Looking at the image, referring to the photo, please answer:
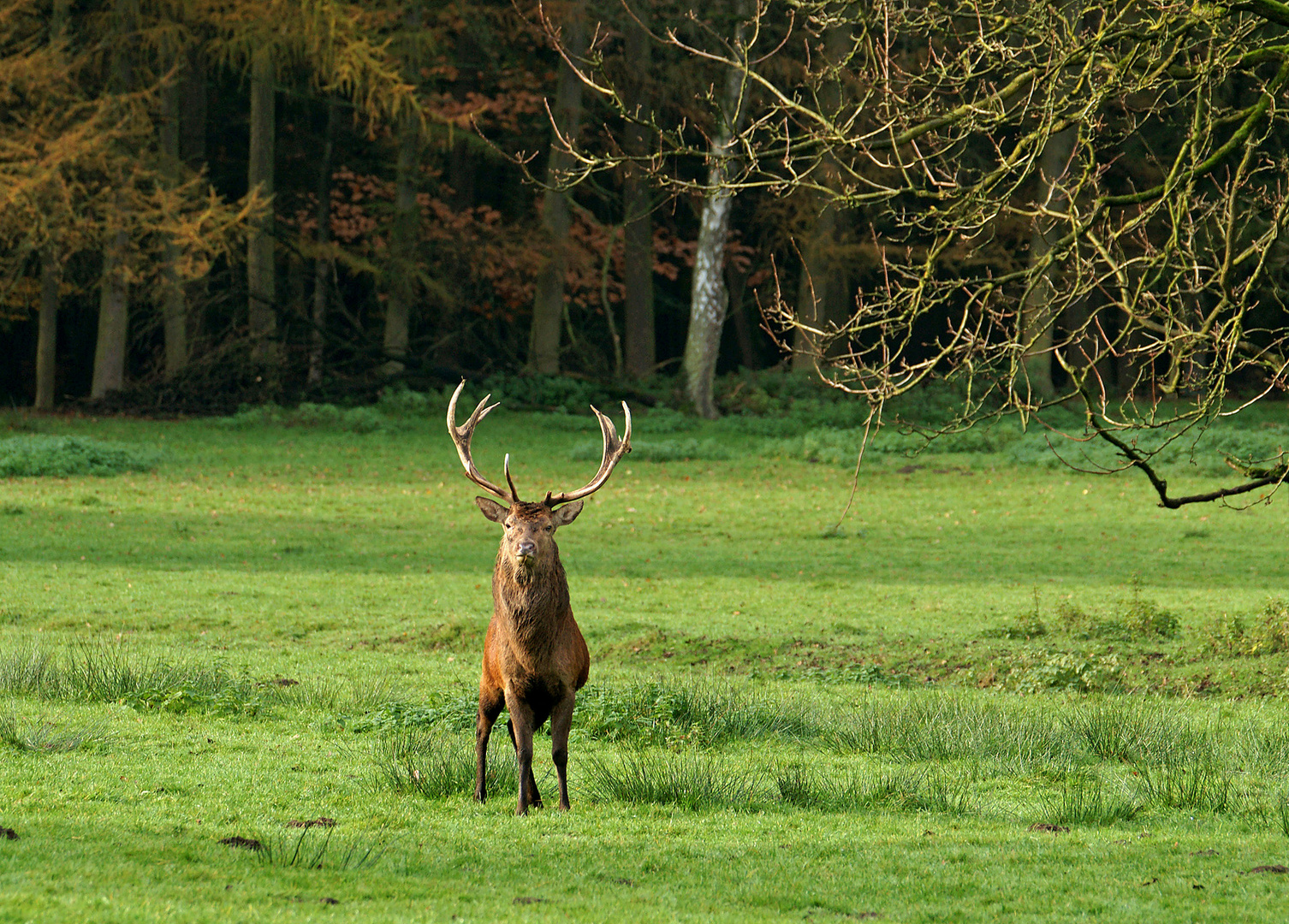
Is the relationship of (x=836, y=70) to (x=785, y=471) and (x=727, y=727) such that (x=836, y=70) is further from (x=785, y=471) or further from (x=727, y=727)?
(x=785, y=471)

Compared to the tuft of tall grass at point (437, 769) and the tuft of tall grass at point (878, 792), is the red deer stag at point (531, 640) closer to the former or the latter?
the tuft of tall grass at point (437, 769)

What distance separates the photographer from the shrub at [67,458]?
2627cm

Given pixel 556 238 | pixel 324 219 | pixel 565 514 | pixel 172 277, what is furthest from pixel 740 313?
pixel 565 514

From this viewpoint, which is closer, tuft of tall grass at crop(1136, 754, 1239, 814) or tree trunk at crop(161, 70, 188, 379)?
tuft of tall grass at crop(1136, 754, 1239, 814)

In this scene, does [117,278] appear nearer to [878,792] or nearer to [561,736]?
[561,736]

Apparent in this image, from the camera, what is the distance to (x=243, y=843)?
6.77 meters

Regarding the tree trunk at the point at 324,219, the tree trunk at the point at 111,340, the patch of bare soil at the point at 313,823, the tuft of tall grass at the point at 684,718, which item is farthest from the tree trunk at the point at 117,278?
the patch of bare soil at the point at 313,823

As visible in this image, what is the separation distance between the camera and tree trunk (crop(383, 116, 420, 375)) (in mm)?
36750

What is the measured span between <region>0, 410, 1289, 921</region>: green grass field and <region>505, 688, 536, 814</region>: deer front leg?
0.20 meters

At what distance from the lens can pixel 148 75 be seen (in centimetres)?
3444

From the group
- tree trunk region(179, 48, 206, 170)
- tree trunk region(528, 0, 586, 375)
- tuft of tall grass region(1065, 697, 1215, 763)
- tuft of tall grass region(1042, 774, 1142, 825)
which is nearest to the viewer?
tuft of tall grass region(1042, 774, 1142, 825)

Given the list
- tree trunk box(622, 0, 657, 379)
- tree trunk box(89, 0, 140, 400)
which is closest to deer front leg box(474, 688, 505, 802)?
tree trunk box(89, 0, 140, 400)

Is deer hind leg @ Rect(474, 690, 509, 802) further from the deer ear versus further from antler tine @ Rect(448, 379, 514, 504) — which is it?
antler tine @ Rect(448, 379, 514, 504)

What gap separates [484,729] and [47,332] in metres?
30.1
